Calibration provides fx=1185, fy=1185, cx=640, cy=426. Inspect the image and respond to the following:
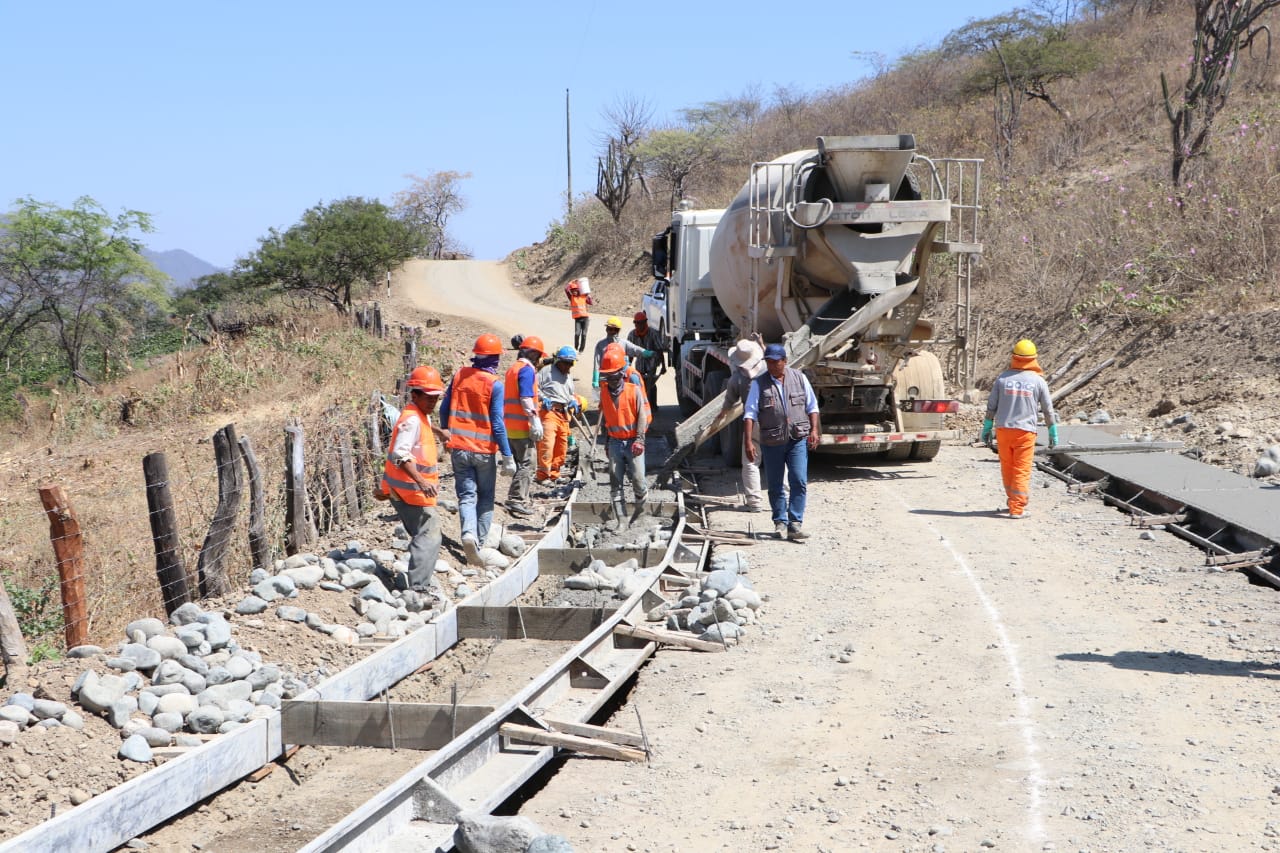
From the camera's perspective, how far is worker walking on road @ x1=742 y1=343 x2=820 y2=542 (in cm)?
1084

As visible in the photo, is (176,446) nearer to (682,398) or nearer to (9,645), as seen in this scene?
(682,398)

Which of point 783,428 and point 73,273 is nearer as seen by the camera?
point 783,428

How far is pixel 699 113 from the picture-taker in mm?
52938

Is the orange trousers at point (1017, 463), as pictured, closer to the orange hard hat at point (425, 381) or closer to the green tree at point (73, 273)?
the orange hard hat at point (425, 381)

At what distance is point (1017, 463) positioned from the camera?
11.6 m

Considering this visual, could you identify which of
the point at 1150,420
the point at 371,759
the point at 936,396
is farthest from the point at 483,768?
the point at 1150,420

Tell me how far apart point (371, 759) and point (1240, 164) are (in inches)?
727

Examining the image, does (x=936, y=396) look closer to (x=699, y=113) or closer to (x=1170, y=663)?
(x=1170, y=663)

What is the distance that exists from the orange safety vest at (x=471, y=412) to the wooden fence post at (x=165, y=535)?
253 cm

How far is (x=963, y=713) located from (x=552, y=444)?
729 centimetres

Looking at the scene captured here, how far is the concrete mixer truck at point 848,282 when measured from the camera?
1253 centimetres

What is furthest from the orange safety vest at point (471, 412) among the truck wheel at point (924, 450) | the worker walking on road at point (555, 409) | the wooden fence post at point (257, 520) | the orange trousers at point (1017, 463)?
the truck wheel at point (924, 450)

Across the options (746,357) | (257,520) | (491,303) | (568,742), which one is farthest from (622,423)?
(491,303)

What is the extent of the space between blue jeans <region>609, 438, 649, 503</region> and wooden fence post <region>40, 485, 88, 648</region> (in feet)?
16.7
